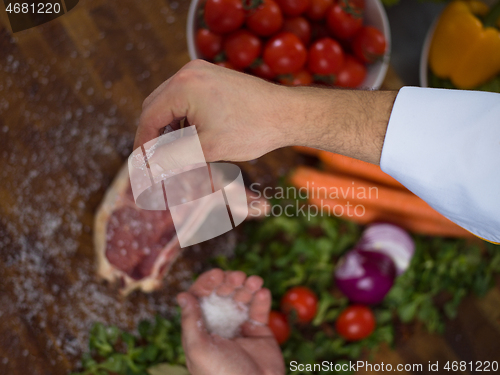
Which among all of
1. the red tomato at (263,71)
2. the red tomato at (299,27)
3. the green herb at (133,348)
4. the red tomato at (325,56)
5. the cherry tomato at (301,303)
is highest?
the red tomato at (299,27)

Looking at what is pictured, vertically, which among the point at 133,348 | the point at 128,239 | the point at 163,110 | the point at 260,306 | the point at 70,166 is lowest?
the point at 133,348

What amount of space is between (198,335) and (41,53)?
63cm

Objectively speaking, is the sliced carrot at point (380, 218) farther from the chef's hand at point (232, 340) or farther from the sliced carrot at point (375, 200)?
the chef's hand at point (232, 340)

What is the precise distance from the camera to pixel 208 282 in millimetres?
836

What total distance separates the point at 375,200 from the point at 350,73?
34 cm

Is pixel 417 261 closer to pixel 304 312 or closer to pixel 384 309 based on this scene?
pixel 384 309

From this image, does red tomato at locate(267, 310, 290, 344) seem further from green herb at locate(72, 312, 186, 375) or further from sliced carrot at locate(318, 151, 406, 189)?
sliced carrot at locate(318, 151, 406, 189)

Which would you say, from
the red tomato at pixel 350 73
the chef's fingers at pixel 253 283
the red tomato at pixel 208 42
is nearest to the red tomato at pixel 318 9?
the red tomato at pixel 350 73

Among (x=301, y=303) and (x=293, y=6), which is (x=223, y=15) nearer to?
(x=293, y=6)

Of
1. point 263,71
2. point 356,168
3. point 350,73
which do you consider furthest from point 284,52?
point 356,168

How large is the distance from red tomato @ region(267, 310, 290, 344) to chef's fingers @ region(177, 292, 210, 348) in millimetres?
189

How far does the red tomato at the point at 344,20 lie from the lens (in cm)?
84

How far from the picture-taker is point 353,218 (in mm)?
1022

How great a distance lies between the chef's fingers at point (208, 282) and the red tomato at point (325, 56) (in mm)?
488
